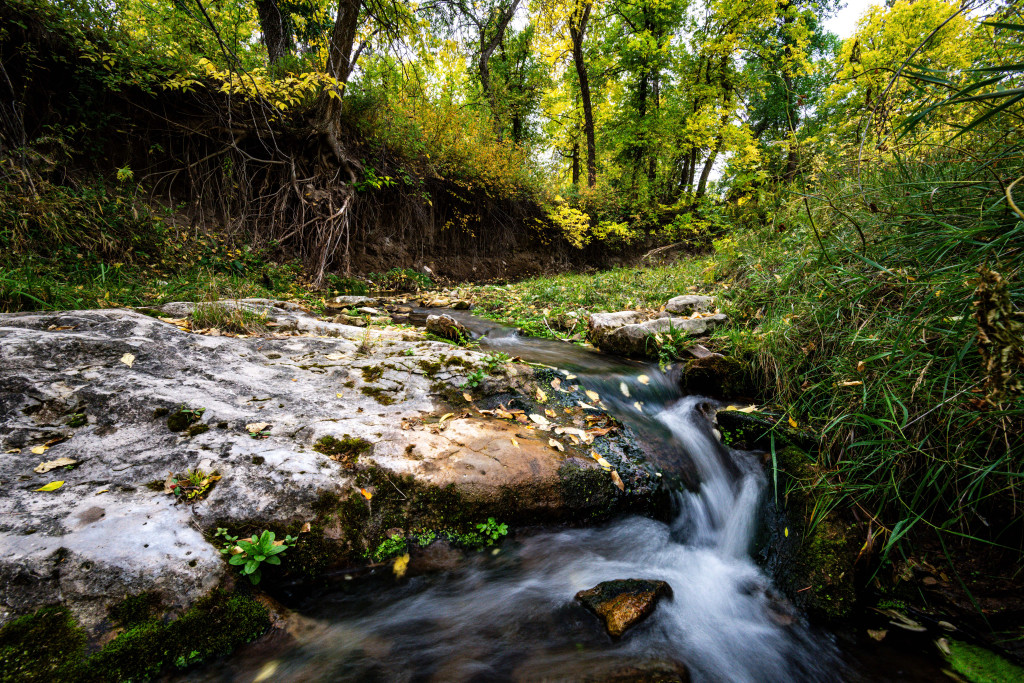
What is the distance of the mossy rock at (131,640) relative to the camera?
115 centimetres

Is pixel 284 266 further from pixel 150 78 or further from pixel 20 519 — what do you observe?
pixel 20 519

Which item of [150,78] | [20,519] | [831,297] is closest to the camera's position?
[20,519]

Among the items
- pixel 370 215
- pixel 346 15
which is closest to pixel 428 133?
pixel 370 215

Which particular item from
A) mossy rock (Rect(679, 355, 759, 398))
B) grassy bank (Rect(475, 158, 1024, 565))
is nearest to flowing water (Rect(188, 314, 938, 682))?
grassy bank (Rect(475, 158, 1024, 565))

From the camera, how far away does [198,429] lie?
2043 mm

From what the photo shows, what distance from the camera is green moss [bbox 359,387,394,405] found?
2.74 metres

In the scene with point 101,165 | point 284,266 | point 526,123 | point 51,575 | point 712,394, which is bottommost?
point 51,575

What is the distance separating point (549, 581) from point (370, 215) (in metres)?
9.02

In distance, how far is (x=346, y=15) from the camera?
20.2 feet

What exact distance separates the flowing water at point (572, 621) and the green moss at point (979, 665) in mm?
249

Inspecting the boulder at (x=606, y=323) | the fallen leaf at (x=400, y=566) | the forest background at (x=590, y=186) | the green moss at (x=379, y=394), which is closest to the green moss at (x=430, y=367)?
the green moss at (x=379, y=394)

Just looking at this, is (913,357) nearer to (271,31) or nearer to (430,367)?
(430,367)

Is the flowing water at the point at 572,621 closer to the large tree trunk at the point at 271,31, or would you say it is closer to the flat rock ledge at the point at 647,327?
the flat rock ledge at the point at 647,327

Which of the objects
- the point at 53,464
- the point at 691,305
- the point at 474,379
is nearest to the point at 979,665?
the point at 474,379
